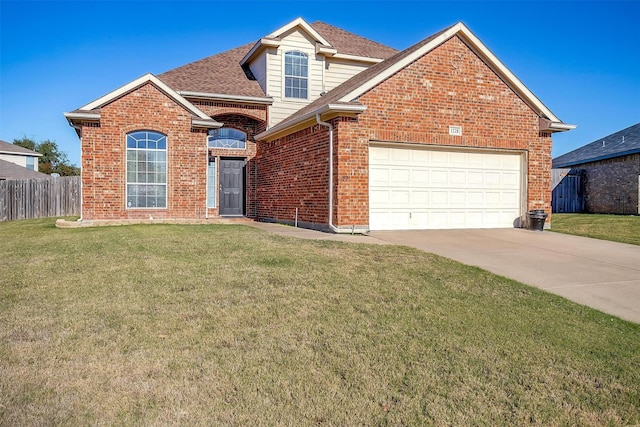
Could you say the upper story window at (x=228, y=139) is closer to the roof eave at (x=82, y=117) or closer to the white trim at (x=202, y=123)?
the white trim at (x=202, y=123)

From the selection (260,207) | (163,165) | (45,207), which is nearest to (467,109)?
(260,207)

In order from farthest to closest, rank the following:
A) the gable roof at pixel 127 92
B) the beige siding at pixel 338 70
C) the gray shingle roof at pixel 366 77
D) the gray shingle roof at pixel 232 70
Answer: the beige siding at pixel 338 70 → the gray shingle roof at pixel 232 70 → the gable roof at pixel 127 92 → the gray shingle roof at pixel 366 77

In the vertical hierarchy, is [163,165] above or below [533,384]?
above

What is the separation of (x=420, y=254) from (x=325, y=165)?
4491 mm

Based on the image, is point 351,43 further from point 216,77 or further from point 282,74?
point 216,77

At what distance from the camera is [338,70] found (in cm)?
1894

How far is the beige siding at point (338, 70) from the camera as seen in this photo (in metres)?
18.6

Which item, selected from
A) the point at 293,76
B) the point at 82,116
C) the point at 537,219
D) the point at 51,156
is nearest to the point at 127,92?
the point at 82,116

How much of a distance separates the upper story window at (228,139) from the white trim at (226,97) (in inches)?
49.2

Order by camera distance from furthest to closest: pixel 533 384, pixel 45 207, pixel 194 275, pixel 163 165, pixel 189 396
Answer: pixel 45 207 < pixel 163 165 < pixel 194 275 < pixel 533 384 < pixel 189 396

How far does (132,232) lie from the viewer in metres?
11.6

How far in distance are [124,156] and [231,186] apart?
4.30 m

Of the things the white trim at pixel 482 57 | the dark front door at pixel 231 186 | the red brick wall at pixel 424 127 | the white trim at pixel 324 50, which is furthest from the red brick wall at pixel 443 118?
the dark front door at pixel 231 186

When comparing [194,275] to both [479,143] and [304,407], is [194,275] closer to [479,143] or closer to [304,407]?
[304,407]
